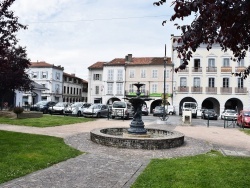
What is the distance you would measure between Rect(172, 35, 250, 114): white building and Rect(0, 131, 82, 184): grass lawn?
37634mm

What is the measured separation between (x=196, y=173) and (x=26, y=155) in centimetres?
463

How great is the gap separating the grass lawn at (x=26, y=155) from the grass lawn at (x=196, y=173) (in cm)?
252

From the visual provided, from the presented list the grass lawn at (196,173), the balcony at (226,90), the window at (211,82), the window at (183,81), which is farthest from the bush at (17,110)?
the balcony at (226,90)

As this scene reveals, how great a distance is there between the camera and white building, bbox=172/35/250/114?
147 feet

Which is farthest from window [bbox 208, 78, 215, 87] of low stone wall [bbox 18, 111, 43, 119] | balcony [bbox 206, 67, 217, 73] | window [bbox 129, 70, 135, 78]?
low stone wall [bbox 18, 111, 43, 119]

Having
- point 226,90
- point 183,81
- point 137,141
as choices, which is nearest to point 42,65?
point 183,81

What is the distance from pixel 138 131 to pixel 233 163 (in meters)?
5.18

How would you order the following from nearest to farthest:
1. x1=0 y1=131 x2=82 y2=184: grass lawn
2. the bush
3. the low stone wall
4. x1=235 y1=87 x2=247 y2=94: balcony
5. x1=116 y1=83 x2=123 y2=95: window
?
x1=0 y1=131 x2=82 y2=184: grass lawn < the bush < the low stone wall < x1=235 y1=87 x2=247 y2=94: balcony < x1=116 y1=83 x2=123 y2=95: window

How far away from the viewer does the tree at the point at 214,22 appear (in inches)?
149

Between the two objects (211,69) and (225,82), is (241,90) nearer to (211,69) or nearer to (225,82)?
(225,82)

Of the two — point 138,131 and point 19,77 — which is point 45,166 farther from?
point 19,77

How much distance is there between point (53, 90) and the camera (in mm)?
61906

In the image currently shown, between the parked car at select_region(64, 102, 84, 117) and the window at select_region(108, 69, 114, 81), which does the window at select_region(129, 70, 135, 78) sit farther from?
the parked car at select_region(64, 102, 84, 117)

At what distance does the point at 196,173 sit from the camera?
663 centimetres
